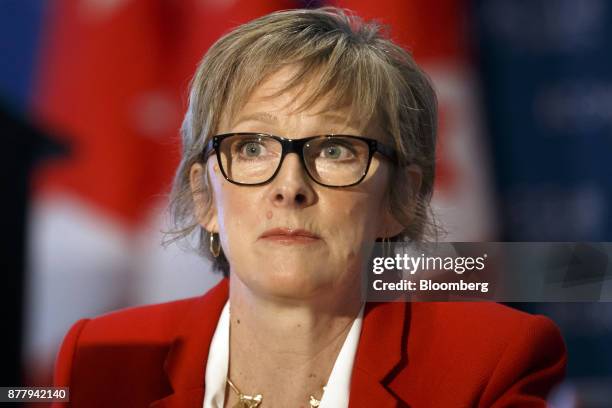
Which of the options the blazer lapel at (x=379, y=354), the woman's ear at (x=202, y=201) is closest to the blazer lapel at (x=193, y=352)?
the woman's ear at (x=202, y=201)

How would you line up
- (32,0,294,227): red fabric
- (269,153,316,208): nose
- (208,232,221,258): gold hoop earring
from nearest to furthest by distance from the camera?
(269,153,316,208): nose
(208,232,221,258): gold hoop earring
(32,0,294,227): red fabric

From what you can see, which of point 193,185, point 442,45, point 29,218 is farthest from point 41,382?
point 442,45

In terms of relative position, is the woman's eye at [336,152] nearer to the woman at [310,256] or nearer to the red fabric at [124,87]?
the woman at [310,256]

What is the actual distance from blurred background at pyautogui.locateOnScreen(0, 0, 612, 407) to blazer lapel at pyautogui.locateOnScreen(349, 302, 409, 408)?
12.6 inches

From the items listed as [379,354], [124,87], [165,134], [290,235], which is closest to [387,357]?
[379,354]

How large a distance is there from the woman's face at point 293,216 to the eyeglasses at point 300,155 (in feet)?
0.04

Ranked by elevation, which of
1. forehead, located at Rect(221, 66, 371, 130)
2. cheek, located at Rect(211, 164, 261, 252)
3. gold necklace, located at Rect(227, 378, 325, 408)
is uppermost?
forehead, located at Rect(221, 66, 371, 130)

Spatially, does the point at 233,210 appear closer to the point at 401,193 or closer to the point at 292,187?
the point at 292,187

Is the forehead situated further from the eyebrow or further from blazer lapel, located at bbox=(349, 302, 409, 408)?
blazer lapel, located at bbox=(349, 302, 409, 408)

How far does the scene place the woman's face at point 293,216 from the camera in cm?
111

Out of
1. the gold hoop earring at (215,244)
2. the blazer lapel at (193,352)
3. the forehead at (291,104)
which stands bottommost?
the blazer lapel at (193,352)

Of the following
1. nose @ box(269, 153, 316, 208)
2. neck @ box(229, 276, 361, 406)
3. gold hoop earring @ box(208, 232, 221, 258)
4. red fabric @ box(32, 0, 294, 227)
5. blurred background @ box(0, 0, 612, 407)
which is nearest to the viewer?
nose @ box(269, 153, 316, 208)

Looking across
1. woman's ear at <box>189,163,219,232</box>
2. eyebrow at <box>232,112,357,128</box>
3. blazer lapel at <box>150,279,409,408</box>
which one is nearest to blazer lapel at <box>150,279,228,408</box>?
blazer lapel at <box>150,279,409,408</box>

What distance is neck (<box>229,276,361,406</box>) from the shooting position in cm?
122
